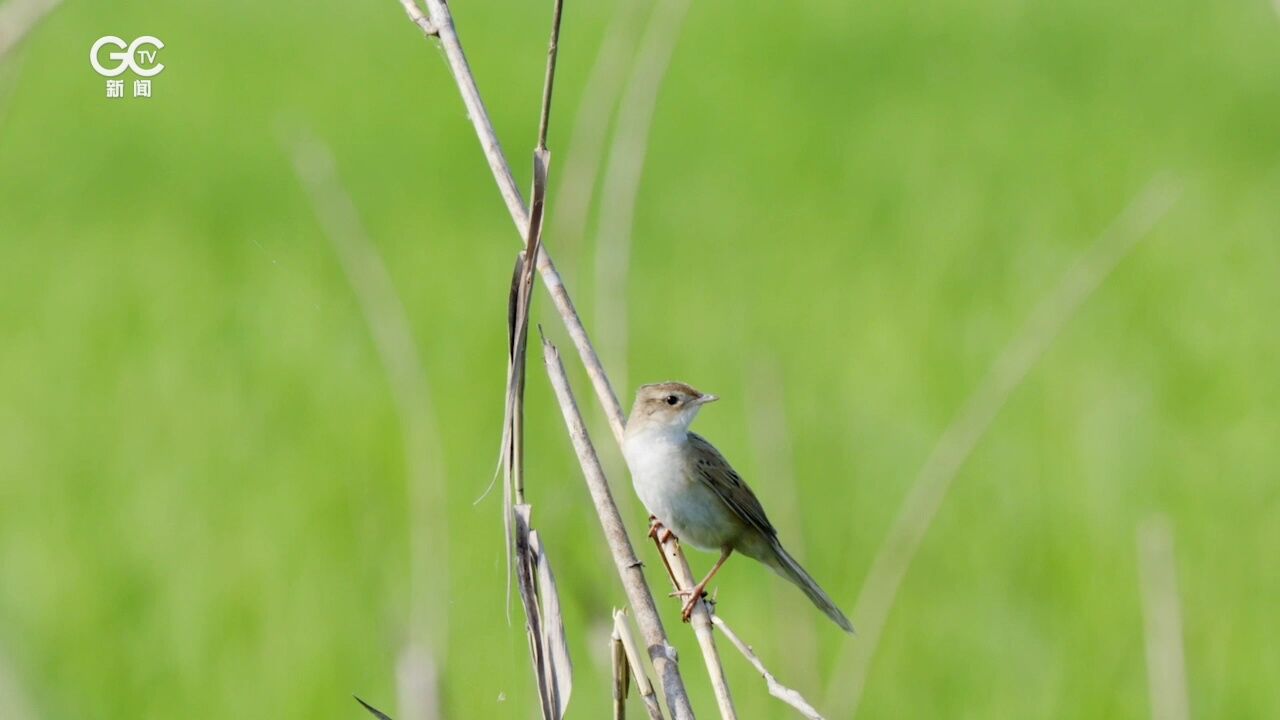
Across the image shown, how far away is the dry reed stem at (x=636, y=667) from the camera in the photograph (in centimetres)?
206

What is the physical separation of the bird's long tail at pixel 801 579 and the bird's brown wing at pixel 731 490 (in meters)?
0.10

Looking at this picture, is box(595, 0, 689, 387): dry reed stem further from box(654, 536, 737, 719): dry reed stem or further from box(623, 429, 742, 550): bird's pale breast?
box(623, 429, 742, 550): bird's pale breast

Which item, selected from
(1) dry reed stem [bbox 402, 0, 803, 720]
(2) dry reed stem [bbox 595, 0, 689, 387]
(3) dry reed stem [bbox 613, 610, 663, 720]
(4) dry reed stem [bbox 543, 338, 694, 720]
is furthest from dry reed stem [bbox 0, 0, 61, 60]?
(2) dry reed stem [bbox 595, 0, 689, 387]

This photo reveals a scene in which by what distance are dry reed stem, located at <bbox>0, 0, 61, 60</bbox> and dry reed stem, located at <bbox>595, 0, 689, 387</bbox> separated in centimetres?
124

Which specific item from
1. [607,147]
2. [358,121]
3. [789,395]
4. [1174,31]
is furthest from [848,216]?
[1174,31]

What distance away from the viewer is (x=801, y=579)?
3.90 m

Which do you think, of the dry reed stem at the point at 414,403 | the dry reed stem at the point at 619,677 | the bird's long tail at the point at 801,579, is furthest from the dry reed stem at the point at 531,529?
the bird's long tail at the point at 801,579

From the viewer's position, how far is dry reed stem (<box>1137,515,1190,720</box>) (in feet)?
10.3

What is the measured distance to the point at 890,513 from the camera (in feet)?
26.4

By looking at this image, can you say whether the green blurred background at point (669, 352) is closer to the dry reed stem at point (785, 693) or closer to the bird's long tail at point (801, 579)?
the bird's long tail at point (801, 579)

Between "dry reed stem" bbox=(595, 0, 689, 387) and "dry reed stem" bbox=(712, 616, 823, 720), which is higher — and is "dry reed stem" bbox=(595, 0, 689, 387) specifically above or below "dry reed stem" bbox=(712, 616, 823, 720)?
above

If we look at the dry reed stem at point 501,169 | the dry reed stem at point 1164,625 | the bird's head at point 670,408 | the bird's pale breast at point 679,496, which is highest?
the dry reed stem at point 501,169

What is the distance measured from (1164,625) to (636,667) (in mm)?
1765

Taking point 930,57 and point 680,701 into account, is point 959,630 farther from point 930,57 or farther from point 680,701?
point 930,57
